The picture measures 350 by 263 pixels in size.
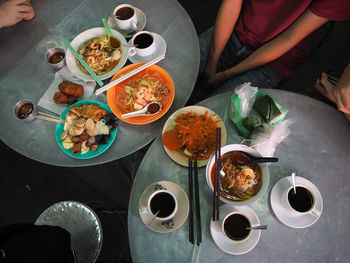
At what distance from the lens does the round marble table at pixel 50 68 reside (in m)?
1.51

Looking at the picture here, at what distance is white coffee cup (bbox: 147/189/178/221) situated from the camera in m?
1.18

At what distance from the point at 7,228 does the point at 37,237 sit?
186 millimetres

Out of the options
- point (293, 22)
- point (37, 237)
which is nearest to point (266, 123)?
point (293, 22)

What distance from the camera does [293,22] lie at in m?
1.72

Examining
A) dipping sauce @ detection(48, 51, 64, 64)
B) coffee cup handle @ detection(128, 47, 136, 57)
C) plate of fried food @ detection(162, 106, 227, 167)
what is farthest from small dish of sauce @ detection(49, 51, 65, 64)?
plate of fried food @ detection(162, 106, 227, 167)

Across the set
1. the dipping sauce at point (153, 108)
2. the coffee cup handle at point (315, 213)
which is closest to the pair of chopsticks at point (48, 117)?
the dipping sauce at point (153, 108)

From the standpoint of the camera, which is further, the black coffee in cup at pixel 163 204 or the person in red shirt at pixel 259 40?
the person in red shirt at pixel 259 40

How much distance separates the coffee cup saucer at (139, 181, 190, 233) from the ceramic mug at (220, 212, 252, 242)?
22 centimetres

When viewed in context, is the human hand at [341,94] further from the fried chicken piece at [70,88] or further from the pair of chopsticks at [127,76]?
the fried chicken piece at [70,88]

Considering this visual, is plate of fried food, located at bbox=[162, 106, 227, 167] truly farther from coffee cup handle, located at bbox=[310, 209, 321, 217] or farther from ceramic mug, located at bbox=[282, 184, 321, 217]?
coffee cup handle, located at bbox=[310, 209, 321, 217]

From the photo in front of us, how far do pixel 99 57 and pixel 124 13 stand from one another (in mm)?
393

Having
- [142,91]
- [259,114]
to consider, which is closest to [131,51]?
[142,91]

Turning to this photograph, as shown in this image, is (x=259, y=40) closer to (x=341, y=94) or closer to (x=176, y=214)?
(x=341, y=94)

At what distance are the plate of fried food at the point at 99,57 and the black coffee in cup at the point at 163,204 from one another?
36.4 inches
